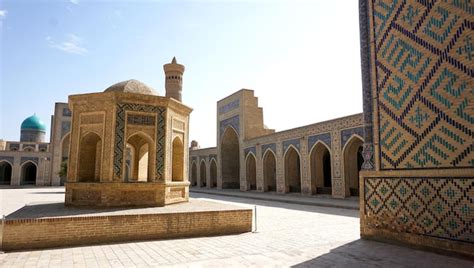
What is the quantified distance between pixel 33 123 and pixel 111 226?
39703mm

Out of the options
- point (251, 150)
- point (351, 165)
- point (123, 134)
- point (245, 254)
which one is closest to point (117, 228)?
point (245, 254)

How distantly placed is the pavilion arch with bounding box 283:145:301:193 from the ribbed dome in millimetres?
11153

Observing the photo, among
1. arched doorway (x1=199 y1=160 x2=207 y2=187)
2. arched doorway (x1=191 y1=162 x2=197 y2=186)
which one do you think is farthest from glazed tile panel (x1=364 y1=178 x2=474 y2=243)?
arched doorway (x1=191 y1=162 x2=197 y2=186)

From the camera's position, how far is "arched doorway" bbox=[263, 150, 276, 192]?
20688mm

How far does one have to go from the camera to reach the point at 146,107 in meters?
8.25

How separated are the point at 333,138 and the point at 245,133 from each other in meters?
8.61

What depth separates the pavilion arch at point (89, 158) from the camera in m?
8.24

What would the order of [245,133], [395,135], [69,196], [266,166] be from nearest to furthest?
[395,135], [69,196], [266,166], [245,133]

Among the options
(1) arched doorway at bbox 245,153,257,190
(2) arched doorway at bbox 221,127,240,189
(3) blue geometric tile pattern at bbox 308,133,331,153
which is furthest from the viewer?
(2) arched doorway at bbox 221,127,240,189

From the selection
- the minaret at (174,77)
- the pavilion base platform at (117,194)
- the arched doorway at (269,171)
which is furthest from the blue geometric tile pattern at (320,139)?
the pavilion base platform at (117,194)

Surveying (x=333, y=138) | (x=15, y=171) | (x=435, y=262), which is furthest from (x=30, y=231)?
(x=15, y=171)

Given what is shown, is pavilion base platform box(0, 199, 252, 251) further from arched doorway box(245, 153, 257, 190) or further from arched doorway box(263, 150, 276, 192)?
arched doorway box(245, 153, 257, 190)

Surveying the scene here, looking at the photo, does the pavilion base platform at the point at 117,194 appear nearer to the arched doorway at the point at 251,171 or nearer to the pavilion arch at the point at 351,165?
the pavilion arch at the point at 351,165

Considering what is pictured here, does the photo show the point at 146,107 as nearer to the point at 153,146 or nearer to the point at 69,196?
the point at 153,146
